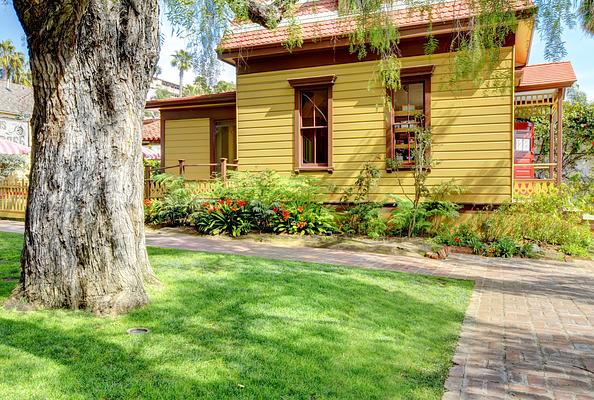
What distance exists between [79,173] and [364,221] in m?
7.74

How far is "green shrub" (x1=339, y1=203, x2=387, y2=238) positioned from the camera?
10.4m

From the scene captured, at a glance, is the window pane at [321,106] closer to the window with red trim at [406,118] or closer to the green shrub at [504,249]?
the window with red trim at [406,118]

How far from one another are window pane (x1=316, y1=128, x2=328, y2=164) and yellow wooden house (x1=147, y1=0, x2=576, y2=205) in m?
0.03

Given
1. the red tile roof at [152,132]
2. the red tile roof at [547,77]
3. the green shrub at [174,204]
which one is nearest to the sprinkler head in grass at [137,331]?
the green shrub at [174,204]

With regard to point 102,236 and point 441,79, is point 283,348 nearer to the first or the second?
point 102,236

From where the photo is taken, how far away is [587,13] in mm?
3424

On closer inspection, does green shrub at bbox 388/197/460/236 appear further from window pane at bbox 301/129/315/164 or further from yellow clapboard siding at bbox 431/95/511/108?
window pane at bbox 301/129/315/164

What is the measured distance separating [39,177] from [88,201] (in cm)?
52

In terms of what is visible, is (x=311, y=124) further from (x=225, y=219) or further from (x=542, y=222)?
(x=542, y=222)

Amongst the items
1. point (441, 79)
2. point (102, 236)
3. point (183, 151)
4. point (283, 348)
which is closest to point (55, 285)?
point (102, 236)

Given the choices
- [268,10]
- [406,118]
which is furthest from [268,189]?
[268,10]

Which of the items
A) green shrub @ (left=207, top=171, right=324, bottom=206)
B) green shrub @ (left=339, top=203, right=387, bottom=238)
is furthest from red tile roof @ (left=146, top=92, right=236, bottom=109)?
green shrub @ (left=339, top=203, right=387, bottom=238)

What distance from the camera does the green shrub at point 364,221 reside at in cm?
1039

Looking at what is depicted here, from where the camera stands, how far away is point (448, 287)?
6.02m
